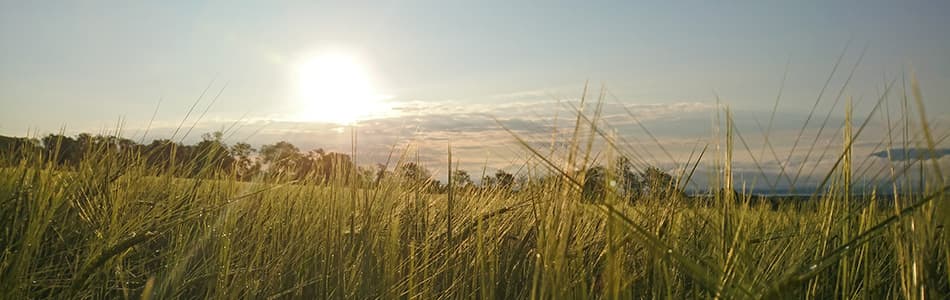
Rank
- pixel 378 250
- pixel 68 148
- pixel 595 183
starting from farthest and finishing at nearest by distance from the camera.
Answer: pixel 68 148 → pixel 378 250 → pixel 595 183

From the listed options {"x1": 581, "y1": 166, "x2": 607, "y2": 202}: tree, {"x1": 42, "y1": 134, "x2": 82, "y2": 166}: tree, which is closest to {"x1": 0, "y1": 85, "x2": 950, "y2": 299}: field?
{"x1": 581, "y1": 166, "x2": 607, "y2": 202}: tree

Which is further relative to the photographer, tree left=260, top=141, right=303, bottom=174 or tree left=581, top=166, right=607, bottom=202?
tree left=260, top=141, right=303, bottom=174

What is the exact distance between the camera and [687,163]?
1.70 metres

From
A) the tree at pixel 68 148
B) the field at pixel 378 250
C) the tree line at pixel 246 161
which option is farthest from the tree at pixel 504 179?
the tree at pixel 68 148

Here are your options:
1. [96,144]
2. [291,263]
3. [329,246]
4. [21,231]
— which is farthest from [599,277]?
[96,144]

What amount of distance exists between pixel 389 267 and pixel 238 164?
217 cm

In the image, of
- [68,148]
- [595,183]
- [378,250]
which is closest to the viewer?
[595,183]

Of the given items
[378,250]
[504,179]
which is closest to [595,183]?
[378,250]

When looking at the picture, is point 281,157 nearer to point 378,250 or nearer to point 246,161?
point 246,161

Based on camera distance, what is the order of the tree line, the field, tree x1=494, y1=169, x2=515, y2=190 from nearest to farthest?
the field
the tree line
tree x1=494, y1=169, x2=515, y2=190

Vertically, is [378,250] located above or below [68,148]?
below

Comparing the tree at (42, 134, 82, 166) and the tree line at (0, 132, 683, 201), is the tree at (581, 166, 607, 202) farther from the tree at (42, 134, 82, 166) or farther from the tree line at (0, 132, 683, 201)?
the tree at (42, 134, 82, 166)

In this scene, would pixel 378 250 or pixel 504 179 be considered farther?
pixel 504 179

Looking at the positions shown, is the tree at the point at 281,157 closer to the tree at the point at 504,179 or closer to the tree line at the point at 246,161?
the tree line at the point at 246,161
